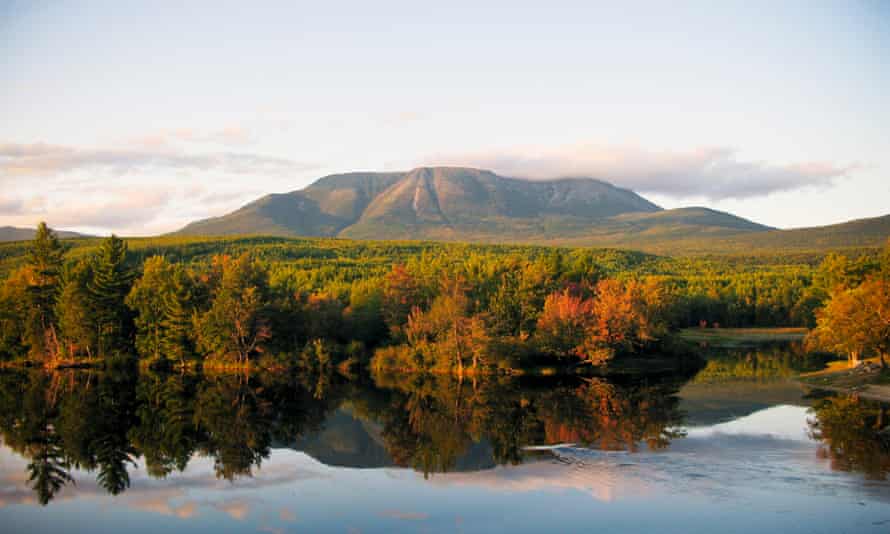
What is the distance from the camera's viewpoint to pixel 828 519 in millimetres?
24156

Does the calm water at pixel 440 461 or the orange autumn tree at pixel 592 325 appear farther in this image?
the orange autumn tree at pixel 592 325

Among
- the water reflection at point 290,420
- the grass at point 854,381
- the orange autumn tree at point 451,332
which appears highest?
the orange autumn tree at point 451,332

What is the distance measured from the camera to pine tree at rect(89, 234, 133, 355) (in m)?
74.7

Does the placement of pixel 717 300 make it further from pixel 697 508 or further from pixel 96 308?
pixel 697 508

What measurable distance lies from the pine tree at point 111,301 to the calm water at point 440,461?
1863cm

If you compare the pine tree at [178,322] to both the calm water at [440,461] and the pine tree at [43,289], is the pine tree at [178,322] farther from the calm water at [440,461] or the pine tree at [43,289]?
the calm water at [440,461]

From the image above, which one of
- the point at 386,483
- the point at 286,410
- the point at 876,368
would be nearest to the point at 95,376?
the point at 286,410

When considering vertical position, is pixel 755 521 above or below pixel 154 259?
below

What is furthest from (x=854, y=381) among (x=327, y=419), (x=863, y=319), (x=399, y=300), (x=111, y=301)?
(x=111, y=301)

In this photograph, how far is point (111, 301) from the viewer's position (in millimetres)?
75312

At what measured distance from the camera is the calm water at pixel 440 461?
25578 mm

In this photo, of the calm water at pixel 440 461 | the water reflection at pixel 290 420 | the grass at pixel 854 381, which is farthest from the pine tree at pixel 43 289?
the grass at pixel 854 381

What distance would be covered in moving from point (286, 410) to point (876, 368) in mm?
44835

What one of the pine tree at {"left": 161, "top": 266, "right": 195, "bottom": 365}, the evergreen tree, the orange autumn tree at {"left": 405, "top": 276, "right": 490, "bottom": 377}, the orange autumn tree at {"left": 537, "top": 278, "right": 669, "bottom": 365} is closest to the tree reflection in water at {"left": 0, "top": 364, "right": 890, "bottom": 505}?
the orange autumn tree at {"left": 405, "top": 276, "right": 490, "bottom": 377}
